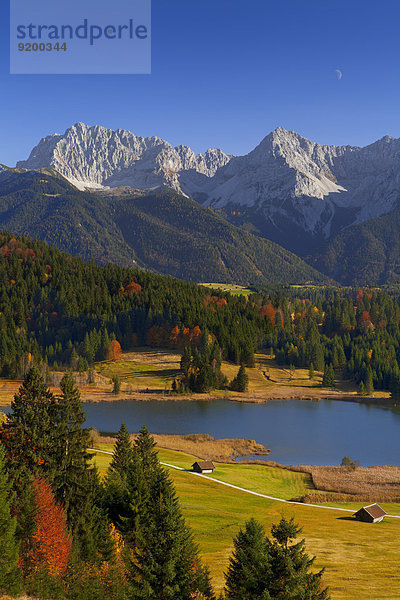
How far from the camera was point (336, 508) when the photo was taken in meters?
70.4

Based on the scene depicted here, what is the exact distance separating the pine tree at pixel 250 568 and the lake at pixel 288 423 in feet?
230

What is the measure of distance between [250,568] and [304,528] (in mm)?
31683

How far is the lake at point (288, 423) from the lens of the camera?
4220 inches

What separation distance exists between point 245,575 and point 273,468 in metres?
64.0

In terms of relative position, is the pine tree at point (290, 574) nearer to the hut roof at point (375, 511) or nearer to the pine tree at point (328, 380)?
the hut roof at point (375, 511)

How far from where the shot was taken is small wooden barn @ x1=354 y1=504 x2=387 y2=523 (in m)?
63.2

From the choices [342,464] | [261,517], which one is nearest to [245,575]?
[261,517]

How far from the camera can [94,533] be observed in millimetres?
40719

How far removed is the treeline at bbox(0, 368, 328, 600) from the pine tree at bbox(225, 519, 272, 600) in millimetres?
55

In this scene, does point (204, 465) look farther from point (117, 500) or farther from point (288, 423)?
point (288, 423)

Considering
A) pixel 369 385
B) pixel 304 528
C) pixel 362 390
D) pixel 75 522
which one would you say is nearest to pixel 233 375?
pixel 362 390

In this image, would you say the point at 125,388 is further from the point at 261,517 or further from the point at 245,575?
the point at 245,575

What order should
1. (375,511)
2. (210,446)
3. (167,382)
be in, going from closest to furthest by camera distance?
1. (375,511)
2. (210,446)
3. (167,382)

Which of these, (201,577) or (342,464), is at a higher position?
(201,577)
